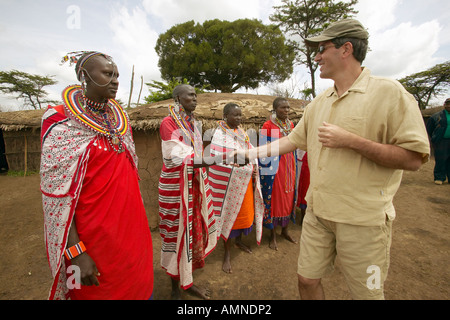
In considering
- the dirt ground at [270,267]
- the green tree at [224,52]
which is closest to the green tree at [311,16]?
the green tree at [224,52]

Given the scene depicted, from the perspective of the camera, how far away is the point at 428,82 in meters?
16.0

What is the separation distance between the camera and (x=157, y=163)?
4086 mm

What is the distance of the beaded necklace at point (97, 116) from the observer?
4.99ft

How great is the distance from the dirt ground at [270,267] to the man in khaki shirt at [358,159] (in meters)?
1.37

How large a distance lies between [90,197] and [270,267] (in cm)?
250

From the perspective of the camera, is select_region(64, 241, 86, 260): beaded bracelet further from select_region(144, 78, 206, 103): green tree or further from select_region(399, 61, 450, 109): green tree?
select_region(399, 61, 450, 109): green tree

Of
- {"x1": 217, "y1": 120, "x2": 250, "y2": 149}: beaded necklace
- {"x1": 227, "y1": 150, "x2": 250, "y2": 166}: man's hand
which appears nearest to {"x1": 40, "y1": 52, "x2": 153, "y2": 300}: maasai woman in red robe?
{"x1": 227, "y1": 150, "x2": 250, "y2": 166}: man's hand

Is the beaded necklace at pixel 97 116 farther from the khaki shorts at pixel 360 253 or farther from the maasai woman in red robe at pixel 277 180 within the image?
the maasai woman in red robe at pixel 277 180

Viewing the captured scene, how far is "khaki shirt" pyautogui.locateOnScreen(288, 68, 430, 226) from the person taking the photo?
1.25m

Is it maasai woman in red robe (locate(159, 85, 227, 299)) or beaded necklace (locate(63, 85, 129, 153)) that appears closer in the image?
beaded necklace (locate(63, 85, 129, 153))

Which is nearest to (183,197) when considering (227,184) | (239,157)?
(239,157)

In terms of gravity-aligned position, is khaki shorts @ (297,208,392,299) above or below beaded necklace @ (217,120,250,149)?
below

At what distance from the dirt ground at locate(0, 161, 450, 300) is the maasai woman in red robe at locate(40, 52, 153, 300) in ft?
3.93
